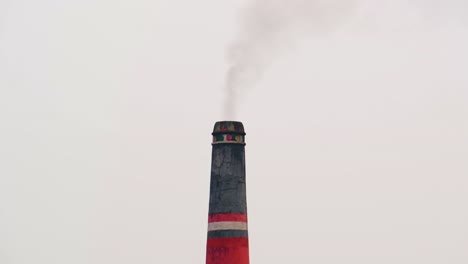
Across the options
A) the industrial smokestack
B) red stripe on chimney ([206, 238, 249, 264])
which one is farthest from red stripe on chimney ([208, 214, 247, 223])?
red stripe on chimney ([206, 238, 249, 264])

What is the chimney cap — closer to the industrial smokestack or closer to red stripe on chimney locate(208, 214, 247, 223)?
the industrial smokestack

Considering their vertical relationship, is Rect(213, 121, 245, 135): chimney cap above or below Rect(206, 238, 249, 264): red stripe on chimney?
above

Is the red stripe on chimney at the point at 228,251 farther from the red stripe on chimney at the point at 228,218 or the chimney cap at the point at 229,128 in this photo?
the chimney cap at the point at 229,128

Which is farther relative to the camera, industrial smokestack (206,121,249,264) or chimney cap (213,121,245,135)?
chimney cap (213,121,245,135)

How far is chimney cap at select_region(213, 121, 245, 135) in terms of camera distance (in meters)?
24.8

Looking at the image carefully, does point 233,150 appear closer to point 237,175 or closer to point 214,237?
point 237,175

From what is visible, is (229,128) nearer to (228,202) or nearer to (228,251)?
(228,202)

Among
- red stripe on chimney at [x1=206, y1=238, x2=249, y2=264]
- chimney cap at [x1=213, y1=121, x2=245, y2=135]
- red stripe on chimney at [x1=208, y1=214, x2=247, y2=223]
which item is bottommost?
red stripe on chimney at [x1=206, y1=238, x2=249, y2=264]

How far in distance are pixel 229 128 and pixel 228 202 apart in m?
2.38

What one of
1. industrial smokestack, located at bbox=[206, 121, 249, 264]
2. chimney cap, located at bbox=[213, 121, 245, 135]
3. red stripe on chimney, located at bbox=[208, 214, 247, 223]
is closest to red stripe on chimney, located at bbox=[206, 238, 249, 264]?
industrial smokestack, located at bbox=[206, 121, 249, 264]

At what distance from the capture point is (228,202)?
79.5 ft

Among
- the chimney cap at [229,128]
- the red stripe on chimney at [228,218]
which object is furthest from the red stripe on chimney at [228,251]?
the chimney cap at [229,128]

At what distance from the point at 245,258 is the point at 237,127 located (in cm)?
414

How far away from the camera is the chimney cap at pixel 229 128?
24.8 m
